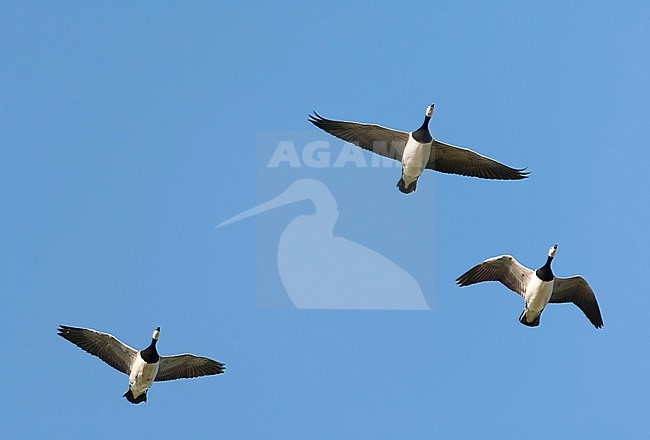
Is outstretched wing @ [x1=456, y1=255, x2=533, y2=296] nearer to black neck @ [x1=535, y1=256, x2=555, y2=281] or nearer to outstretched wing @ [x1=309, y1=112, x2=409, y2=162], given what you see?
black neck @ [x1=535, y1=256, x2=555, y2=281]

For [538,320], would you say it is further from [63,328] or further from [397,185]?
[63,328]

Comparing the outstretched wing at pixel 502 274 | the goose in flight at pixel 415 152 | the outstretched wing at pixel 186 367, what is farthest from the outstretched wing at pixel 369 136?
the outstretched wing at pixel 186 367

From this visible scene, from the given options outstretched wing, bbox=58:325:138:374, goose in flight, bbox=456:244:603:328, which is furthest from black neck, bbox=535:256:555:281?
outstretched wing, bbox=58:325:138:374

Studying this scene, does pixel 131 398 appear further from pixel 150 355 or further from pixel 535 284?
pixel 535 284

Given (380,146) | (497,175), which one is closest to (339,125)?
(380,146)

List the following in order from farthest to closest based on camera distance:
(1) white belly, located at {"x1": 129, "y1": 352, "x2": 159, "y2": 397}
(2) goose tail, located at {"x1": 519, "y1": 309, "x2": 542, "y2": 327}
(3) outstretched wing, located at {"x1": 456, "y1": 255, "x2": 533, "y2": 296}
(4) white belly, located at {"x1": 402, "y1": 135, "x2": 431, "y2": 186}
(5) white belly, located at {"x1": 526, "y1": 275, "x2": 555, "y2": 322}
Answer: (3) outstretched wing, located at {"x1": 456, "y1": 255, "x2": 533, "y2": 296}, (2) goose tail, located at {"x1": 519, "y1": 309, "x2": 542, "y2": 327}, (5) white belly, located at {"x1": 526, "y1": 275, "x2": 555, "y2": 322}, (1) white belly, located at {"x1": 129, "y1": 352, "x2": 159, "y2": 397}, (4) white belly, located at {"x1": 402, "y1": 135, "x2": 431, "y2": 186}

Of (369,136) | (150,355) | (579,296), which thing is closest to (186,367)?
(150,355)

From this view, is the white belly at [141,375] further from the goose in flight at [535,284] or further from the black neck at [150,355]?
the goose in flight at [535,284]

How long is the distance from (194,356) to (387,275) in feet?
19.0

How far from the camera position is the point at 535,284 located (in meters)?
31.1

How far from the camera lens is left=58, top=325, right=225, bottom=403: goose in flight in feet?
101

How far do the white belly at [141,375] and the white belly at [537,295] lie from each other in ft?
30.7

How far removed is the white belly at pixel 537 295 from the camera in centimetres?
3100

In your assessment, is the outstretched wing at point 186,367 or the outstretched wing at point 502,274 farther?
the outstretched wing at point 502,274
